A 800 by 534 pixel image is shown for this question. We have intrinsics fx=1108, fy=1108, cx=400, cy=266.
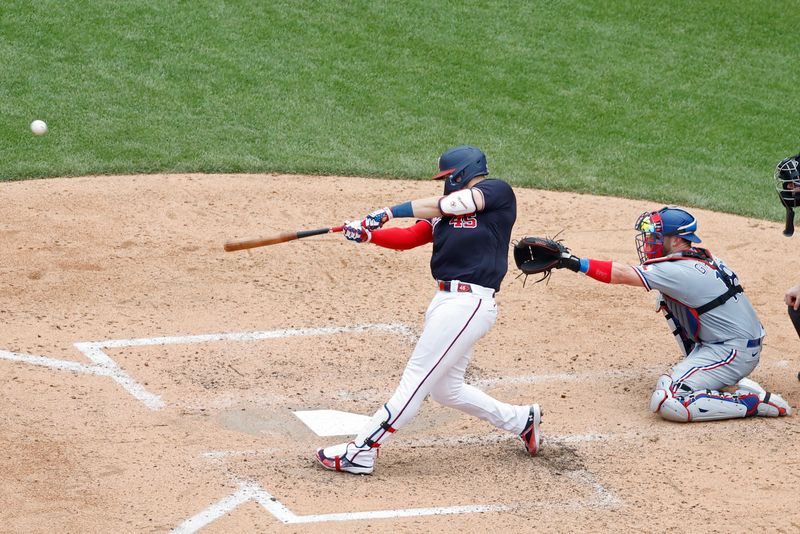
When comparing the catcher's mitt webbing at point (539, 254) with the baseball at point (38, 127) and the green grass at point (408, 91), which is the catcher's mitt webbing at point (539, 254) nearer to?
the green grass at point (408, 91)

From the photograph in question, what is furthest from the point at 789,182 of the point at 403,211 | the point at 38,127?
the point at 38,127

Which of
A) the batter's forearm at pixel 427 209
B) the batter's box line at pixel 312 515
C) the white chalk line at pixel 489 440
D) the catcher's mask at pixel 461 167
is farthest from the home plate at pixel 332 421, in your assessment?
the catcher's mask at pixel 461 167

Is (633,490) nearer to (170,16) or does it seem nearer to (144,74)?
(144,74)

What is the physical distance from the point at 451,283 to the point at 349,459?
115 centimetres

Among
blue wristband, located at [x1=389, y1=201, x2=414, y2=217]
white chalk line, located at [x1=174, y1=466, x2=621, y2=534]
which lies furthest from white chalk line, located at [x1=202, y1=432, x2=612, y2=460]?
blue wristband, located at [x1=389, y1=201, x2=414, y2=217]

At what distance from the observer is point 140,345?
26.4 ft

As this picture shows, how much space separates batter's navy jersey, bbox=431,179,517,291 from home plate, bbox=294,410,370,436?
124 centimetres

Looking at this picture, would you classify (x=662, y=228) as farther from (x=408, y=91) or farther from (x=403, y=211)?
(x=408, y=91)

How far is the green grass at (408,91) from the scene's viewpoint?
1196 centimetres

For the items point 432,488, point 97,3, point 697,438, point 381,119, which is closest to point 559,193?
point 381,119

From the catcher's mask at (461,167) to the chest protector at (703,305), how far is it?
1.35 m

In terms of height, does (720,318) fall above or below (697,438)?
above

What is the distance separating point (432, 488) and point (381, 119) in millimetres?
7459

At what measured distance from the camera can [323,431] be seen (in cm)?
690
